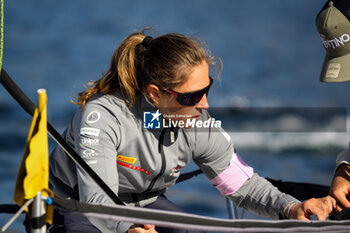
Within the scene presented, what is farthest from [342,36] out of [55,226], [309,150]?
[309,150]

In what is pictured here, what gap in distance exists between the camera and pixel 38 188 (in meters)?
1.30

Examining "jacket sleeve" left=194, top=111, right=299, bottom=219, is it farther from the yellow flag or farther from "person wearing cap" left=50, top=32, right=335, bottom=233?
the yellow flag

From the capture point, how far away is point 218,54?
10281 millimetres

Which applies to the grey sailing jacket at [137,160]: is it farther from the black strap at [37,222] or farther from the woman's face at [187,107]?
the black strap at [37,222]

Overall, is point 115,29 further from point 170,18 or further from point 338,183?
point 338,183

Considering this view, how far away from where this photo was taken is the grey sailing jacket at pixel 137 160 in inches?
77.1

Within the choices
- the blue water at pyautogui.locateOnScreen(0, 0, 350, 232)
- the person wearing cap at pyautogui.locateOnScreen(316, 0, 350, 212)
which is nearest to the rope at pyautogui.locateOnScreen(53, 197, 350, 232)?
the person wearing cap at pyautogui.locateOnScreen(316, 0, 350, 212)

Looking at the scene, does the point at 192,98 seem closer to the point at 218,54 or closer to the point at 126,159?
the point at 126,159

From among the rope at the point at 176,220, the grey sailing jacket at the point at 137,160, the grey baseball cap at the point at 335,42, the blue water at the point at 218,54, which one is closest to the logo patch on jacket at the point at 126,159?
the grey sailing jacket at the point at 137,160

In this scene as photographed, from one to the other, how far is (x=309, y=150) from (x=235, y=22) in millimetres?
4899

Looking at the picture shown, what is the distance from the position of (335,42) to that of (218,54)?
811 cm

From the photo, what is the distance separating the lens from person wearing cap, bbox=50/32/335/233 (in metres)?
2.01

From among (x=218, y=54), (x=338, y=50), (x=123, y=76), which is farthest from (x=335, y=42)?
(x=218, y=54)

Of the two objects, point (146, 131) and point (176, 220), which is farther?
point (146, 131)
